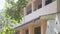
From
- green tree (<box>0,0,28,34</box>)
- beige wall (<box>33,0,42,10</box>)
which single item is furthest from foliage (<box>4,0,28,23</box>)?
beige wall (<box>33,0,42,10</box>)

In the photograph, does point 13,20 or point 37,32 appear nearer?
point 37,32

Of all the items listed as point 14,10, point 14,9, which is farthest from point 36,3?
point 14,9

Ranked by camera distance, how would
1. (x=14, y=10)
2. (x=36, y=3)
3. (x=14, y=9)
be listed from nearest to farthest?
(x=36, y=3)
(x=14, y=10)
(x=14, y=9)

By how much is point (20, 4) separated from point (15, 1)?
2.81ft

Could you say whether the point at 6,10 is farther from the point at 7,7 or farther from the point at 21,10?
the point at 21,10

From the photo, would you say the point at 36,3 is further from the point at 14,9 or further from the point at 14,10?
the point at 14,9

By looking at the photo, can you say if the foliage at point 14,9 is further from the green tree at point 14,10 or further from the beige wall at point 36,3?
the beige wall at point 36,3

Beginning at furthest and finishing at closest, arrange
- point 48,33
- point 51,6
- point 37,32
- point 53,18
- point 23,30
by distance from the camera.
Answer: point 23,30, point 37,32, point 51,6, point 53,18, point 48,33

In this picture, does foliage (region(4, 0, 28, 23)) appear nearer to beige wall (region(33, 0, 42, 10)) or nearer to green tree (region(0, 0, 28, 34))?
green tree (region(0, 0, 28, 34))

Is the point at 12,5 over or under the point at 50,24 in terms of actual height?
over

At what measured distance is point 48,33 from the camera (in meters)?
9.80

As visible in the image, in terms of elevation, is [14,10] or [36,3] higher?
[14,10]

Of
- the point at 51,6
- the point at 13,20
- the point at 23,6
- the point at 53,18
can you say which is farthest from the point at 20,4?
the point at 53,18

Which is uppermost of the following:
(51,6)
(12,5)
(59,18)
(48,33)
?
(12,5)
